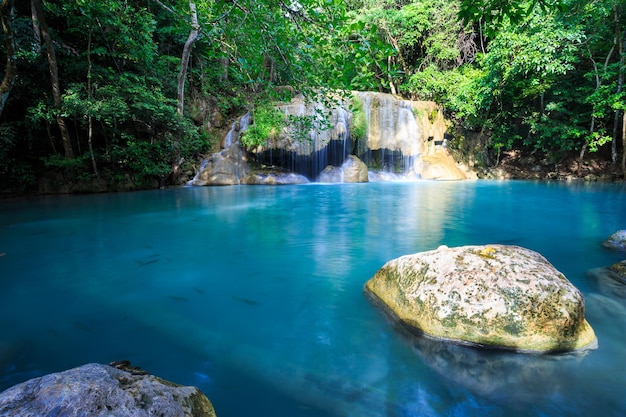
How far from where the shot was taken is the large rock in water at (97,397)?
1.26 meters

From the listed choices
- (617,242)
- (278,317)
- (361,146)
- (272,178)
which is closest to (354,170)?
(361,146)

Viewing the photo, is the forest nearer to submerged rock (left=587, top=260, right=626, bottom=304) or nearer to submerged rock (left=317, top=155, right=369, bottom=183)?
submerged rock (left=587, top=260, right=626, bottom=304)

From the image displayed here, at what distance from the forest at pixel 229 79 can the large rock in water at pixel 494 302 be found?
2.06m

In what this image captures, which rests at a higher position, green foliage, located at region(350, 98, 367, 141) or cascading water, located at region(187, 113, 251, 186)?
green foliage, located at region(350, 98, 367, 141)

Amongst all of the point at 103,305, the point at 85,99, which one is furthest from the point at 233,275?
the point at 85,99

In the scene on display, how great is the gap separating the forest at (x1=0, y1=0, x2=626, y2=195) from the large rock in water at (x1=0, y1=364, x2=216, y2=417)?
10.1ft

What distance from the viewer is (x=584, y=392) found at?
6.86 feet

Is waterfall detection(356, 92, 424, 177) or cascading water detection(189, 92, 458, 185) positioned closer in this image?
cascading water detection(189, 92, 458, 185)

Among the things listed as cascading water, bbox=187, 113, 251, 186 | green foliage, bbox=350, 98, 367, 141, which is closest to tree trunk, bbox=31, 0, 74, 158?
cascading water, bbox=187, 113, 251, 186

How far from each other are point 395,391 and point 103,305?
2984 mm

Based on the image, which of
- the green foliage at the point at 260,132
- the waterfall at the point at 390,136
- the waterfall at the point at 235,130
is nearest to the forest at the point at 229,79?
the waterfall at the point at 235,130

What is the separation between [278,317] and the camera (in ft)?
10.3

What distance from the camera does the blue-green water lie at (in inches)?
83.7

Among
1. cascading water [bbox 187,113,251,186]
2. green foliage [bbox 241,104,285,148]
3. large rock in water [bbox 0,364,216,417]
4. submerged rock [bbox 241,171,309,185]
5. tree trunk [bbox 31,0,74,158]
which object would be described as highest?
tree trunk [bbox 31,0,74,158]
